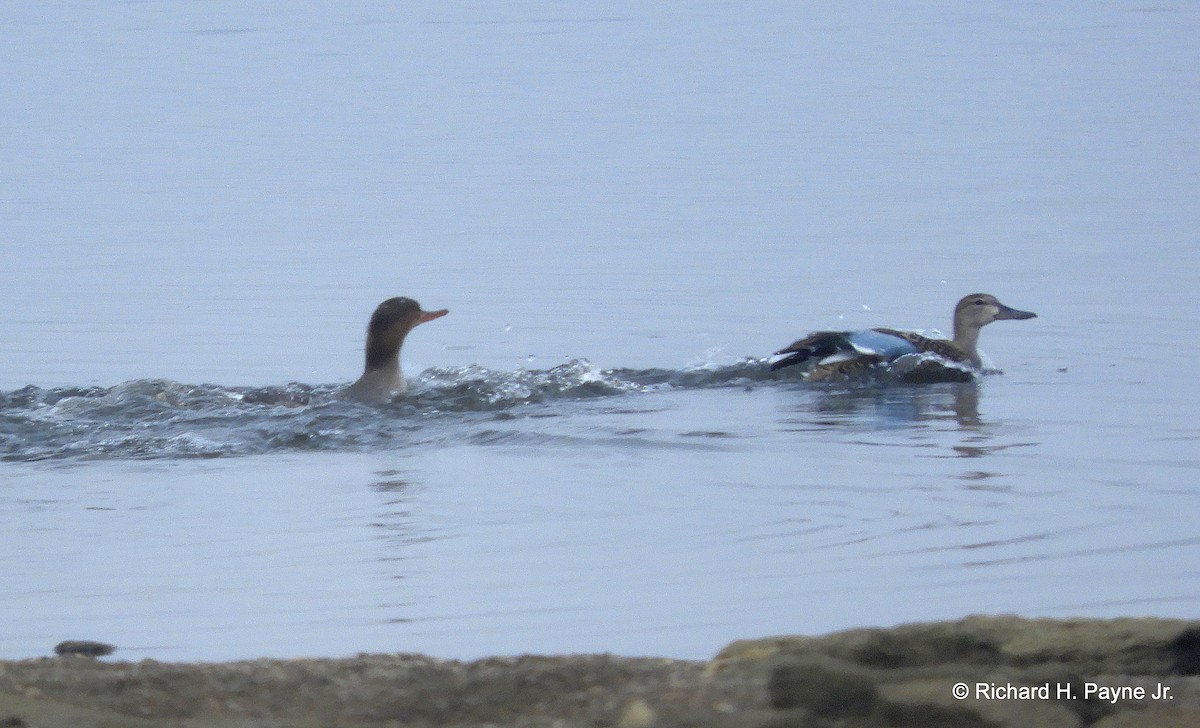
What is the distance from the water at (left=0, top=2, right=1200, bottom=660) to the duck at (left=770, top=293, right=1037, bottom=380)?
0.62ft

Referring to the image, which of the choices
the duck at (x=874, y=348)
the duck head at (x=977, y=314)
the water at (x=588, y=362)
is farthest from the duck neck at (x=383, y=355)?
the duck head at (x=977, y=314)

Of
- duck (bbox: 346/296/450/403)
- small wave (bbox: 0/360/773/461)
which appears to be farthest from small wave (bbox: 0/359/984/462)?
duck (bbox: 346/296/450/403)

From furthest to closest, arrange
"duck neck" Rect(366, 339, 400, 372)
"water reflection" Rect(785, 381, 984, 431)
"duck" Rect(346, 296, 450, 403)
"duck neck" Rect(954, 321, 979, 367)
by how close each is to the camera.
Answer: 1. "duck neck" Rect(954, 321, 979, 367)
2. "duck neck" Rect(366, 339, 400, 372)
3. "duck" Rect(346, 296, 450, 403)
4. "water reflection" Rect(785, 381, 984, 431)

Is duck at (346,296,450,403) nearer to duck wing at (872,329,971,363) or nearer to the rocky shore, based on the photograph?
duck wing at (872,329,971,363)

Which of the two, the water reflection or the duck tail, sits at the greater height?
the duck tail

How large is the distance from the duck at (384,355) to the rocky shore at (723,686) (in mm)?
7118

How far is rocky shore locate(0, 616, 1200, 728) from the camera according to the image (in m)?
4.62

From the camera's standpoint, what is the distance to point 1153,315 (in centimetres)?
1530

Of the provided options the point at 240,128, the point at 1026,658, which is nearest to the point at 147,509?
the point at 1026,658

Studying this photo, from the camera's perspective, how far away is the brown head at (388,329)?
42.5ft

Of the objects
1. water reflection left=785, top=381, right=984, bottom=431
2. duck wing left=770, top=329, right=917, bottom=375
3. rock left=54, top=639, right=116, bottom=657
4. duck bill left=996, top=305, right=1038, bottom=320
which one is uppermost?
duck bill left=996, top=305, right=1038, bottom=320

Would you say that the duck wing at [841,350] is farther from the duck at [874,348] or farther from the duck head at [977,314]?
the duck head at [977,314]

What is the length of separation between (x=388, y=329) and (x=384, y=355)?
0.57 feet

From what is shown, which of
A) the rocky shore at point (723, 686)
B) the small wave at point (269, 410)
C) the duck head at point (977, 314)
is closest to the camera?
the rocky shore at point (723, 686)
